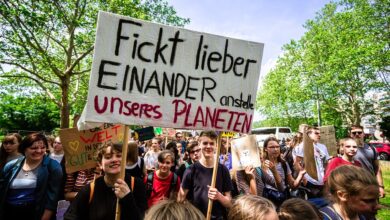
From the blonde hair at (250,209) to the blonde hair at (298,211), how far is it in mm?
211

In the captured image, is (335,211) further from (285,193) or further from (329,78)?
(329,78)

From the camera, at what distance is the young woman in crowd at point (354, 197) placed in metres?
2.05

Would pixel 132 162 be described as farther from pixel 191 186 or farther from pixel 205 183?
pixel 205 183

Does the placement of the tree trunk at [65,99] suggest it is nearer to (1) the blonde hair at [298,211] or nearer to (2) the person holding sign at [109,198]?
(2) the person holding sign at [109,198]

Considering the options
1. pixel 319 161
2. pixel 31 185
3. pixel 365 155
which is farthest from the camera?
pixel 365 155

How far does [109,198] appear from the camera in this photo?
2.31 m

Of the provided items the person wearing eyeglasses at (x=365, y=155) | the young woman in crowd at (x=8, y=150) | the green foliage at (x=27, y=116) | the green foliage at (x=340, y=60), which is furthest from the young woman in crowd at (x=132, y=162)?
the green foliage at (x=27, y=116)

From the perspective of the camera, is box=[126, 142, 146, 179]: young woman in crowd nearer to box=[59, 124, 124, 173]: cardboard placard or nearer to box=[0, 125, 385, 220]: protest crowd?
box=[0, 125, 385, 220]: protest crowd

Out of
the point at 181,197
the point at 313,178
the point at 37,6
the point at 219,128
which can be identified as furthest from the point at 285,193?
the point at 37,6

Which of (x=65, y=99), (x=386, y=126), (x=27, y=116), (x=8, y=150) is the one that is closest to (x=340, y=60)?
(x=386, y=126)

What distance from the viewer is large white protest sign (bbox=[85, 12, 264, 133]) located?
229 cm

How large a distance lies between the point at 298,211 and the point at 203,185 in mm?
1494

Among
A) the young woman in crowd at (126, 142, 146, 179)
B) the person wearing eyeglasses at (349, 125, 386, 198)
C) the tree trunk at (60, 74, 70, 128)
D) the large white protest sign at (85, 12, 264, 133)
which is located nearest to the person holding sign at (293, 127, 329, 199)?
the person wearing eyeglasses at (349, 125, 386, 198)

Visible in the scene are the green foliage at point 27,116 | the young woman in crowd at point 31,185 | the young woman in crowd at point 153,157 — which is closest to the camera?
the young woman in crowd at point 31,185
